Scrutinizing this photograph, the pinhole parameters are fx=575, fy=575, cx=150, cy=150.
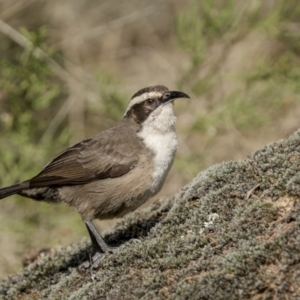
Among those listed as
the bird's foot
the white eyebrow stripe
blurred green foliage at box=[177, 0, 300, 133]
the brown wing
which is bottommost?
the bird's foot

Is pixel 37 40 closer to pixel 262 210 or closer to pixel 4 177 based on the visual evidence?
pixel 4 177

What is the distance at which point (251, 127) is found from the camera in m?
10.4

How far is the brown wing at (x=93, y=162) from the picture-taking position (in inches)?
228

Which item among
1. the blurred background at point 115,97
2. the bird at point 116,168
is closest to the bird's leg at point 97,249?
the bird at point 116,168

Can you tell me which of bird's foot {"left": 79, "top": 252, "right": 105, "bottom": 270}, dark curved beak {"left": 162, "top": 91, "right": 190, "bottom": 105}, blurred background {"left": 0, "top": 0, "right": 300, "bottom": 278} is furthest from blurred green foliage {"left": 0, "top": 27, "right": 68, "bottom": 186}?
bird's foot {"left": 79, "top": 252, "right": 105, "bottom": 270}

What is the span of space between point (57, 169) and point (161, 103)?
130 cm

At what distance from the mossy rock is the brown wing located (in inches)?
26.6

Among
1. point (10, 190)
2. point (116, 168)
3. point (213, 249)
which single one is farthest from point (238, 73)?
point (213, 249)

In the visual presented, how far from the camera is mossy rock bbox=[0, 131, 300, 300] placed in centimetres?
395

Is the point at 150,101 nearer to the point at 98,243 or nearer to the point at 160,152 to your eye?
the point at 160,152

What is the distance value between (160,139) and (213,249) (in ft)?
5.50

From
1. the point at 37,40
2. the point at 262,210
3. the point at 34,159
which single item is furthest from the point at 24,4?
the point at 262,210

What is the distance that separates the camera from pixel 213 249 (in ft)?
14.5

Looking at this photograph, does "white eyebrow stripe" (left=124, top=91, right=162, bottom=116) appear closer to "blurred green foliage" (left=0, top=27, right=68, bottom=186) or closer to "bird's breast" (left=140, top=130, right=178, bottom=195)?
"bird's breast" (left=140, top=130, right=178, bottom=195)
